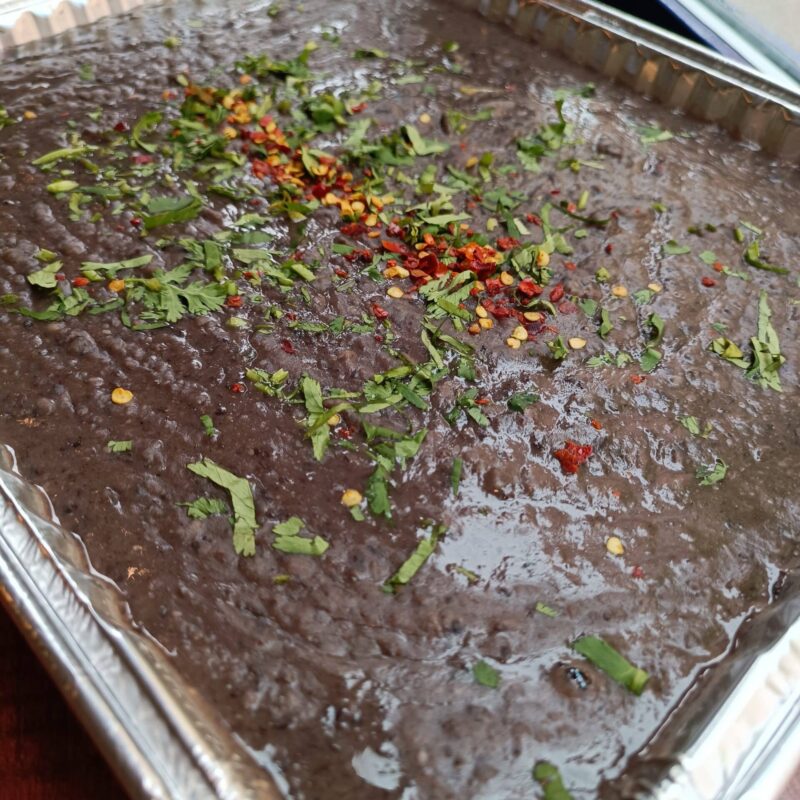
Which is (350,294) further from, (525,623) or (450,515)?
(525,623)

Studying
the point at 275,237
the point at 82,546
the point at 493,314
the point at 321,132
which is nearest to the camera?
the point at 82,546

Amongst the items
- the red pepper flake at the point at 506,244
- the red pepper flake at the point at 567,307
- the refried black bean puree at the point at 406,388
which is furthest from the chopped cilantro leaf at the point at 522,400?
the red pepper flake at the point at 506,244

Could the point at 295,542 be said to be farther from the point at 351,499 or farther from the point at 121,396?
the point at 121,396

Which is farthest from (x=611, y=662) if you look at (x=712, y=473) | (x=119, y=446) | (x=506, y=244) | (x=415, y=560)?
(x=506, y=244)

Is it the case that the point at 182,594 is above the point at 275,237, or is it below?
below

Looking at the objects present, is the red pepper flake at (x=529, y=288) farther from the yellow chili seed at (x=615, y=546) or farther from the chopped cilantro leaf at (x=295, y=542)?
the chopped cilantro leaf at (x=295, y=542)

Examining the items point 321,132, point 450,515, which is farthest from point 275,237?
point 450,515
